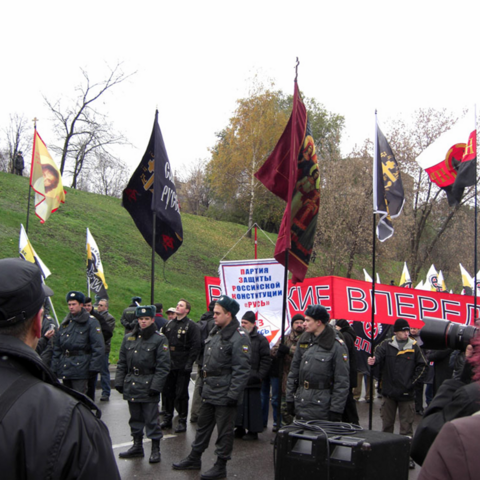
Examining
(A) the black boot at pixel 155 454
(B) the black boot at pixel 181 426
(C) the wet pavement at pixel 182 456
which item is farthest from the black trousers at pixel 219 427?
(B) the black boot at pixel 181 426

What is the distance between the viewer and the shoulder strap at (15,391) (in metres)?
1.72

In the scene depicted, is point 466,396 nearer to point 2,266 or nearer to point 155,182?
point 2,266

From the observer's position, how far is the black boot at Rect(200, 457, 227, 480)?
6336 millimetres

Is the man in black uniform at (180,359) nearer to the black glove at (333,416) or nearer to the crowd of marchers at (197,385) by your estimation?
the crowd of marchers at (197,385)

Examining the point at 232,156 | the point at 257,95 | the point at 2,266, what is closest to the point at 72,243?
the point at 232,156

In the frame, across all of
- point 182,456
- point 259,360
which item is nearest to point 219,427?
point 182,456

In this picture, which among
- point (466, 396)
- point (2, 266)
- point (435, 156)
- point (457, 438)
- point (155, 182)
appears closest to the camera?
point (457, 438)

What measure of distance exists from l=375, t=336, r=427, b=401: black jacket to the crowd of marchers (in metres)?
0.01

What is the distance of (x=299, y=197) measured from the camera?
7.36 metres

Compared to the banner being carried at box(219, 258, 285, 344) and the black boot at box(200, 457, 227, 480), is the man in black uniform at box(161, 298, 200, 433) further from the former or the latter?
the black boot at box(200, 457, 227, 480)

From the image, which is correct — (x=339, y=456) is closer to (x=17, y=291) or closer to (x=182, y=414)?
(x=17, y=291)

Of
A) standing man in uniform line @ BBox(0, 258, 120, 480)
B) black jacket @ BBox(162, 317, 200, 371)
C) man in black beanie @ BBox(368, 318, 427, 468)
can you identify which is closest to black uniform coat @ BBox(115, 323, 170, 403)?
black jacket @ BBox(162, 317, 200, 371)

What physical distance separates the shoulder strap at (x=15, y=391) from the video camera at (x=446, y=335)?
2042 millimetres

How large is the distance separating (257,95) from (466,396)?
3924cm
